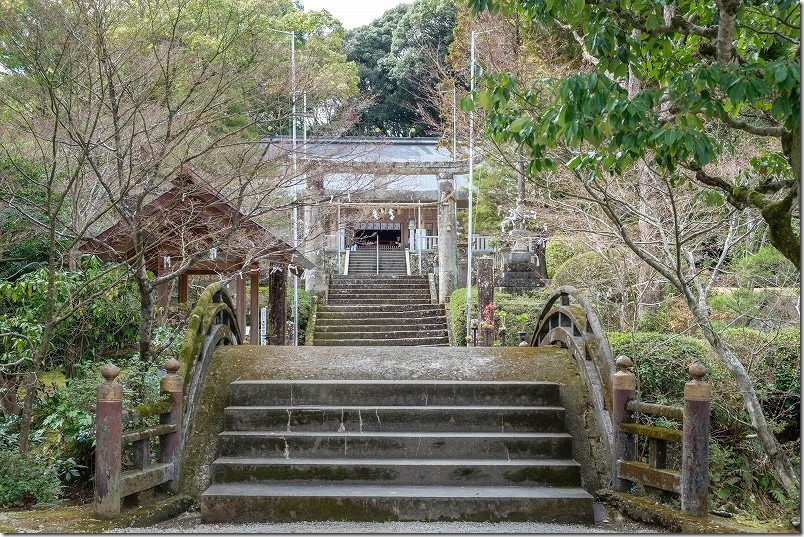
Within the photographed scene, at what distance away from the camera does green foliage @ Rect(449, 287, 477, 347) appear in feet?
53.7

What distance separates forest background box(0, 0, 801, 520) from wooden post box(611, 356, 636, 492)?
0.78 m

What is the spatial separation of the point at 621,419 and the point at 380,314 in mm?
13725

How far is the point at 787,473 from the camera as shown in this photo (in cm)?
546

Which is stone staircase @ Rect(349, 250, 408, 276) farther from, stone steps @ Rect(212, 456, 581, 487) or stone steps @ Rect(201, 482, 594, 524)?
stone steps @ Rect(201, 482, 594, 524)

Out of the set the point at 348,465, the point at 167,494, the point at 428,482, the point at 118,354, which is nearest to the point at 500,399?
the point at 428,482

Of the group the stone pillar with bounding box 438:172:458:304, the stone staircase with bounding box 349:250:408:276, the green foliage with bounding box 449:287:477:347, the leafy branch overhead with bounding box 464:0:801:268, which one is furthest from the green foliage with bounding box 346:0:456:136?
the leafy branch overhead with bounding box 464:0:801:268

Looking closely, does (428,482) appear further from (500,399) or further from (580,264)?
(580,264)

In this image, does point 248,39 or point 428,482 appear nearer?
point 428,482

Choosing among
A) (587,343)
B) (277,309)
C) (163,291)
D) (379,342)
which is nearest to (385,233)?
(379,342)

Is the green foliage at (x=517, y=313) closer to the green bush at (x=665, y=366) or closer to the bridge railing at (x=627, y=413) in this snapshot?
the green bush at (x=665, y=366)

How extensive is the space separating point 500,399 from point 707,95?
3280 millimetres

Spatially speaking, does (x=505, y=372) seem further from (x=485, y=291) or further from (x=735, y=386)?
(x=485, y=291)

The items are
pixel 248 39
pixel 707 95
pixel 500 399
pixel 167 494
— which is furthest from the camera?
pixel 248 39

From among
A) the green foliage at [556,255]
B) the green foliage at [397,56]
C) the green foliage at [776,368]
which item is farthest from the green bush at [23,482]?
the green foliage at [397,56]
